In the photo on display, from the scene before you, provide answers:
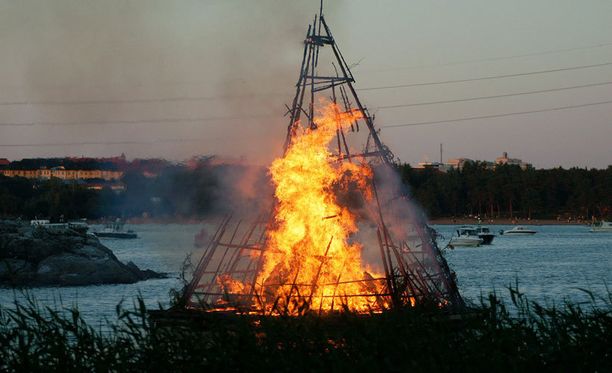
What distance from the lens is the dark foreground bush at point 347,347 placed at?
1669 cm

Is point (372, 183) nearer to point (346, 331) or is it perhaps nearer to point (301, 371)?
point (346, 331)

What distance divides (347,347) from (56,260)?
6157 cm

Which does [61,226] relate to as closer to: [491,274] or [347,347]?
[491,274]

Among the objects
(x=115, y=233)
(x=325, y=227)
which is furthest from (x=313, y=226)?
(x=115, y=233)

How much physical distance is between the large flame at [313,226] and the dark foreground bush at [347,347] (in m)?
6.68

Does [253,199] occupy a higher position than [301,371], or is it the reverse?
[253,199]

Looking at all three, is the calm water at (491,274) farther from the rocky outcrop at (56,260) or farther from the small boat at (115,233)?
the small boat at (115,233)

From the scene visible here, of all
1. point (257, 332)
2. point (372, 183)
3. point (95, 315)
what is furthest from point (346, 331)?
point (95, 315)

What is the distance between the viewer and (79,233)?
3216 inches

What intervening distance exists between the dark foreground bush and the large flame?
6.68m

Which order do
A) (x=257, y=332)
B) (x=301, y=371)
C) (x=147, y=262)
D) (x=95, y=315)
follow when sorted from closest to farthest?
1. (x=301, y=371)
2. (x=257, y=332)
3. (x=95, y=315)
4. (x=147, y=262)

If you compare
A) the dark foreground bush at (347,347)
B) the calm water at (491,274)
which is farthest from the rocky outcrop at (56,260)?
the dark foreground bush at (347,347)

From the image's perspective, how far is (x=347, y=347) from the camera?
17703 millimetres

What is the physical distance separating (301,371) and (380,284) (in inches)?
416
